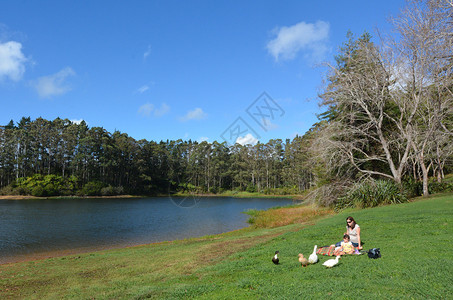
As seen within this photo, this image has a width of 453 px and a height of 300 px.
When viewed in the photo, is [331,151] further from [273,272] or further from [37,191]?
[37,191]

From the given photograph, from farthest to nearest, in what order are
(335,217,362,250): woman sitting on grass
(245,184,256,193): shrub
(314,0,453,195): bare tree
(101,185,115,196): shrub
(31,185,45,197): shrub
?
1. (245,184,256,193): shrub
2. (101,185,115,196): shrub
3. (31,185,45,197): shrub
4. (314,0,453,195): bare tree
5. (335,217,362,250): woman sitting on grass

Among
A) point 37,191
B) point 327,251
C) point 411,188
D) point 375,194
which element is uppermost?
point 411,188

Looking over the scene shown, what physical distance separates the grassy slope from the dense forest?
969 cm

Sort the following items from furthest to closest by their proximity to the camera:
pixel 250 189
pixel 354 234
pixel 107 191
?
pixel 250 189, pixel 107 191, pixel 354 234

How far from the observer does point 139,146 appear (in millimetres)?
94375

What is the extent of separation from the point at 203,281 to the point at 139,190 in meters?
84.9

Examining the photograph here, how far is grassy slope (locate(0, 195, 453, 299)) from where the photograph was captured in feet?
17.0

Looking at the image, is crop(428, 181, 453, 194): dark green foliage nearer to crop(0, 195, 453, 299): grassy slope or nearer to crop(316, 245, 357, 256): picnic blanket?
crop(0, 195, 453, 299): grassy slope

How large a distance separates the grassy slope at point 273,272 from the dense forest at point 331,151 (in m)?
9.69

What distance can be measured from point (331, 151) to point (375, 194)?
4.69 metres

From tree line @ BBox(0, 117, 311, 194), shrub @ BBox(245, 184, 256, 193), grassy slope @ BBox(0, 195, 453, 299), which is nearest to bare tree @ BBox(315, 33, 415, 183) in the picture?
grassy slope @ BBox(0, 195, 453, 299)

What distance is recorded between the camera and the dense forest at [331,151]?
19.2 m

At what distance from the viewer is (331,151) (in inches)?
885

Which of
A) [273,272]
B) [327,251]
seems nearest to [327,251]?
[327,251]
